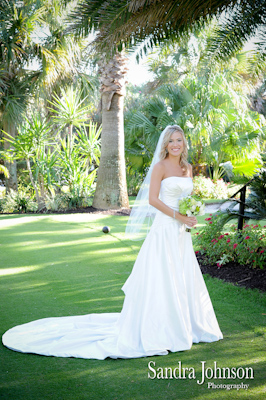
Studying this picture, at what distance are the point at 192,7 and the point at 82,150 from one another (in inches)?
353

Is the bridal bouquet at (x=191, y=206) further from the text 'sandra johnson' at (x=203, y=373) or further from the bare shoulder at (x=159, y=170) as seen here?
the text 'sandra johnson' at (x=203, y=373)

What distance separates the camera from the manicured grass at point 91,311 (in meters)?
2.86

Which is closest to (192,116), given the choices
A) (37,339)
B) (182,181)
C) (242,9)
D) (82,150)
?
(82,150)

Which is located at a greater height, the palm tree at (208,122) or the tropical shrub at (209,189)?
the palm tree at (208,122)

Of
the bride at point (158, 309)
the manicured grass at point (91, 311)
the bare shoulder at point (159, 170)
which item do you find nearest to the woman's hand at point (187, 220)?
the bride at point (158, 309)

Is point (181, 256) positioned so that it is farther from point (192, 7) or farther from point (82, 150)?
point (82, 150)

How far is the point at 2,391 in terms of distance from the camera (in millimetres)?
2820

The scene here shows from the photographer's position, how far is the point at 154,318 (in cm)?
357

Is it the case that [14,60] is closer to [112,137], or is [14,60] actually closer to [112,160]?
[112,137]

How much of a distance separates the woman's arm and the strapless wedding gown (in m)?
0.07

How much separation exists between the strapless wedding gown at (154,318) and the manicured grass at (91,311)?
123mm

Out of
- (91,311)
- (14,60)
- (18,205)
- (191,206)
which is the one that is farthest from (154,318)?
(14,60)

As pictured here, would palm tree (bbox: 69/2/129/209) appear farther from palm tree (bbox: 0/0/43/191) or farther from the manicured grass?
palm tree (bbox: 0/0/43/191)

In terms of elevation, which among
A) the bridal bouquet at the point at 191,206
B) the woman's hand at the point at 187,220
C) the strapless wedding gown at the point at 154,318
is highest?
the bridal bouquet at the point at 191,206
